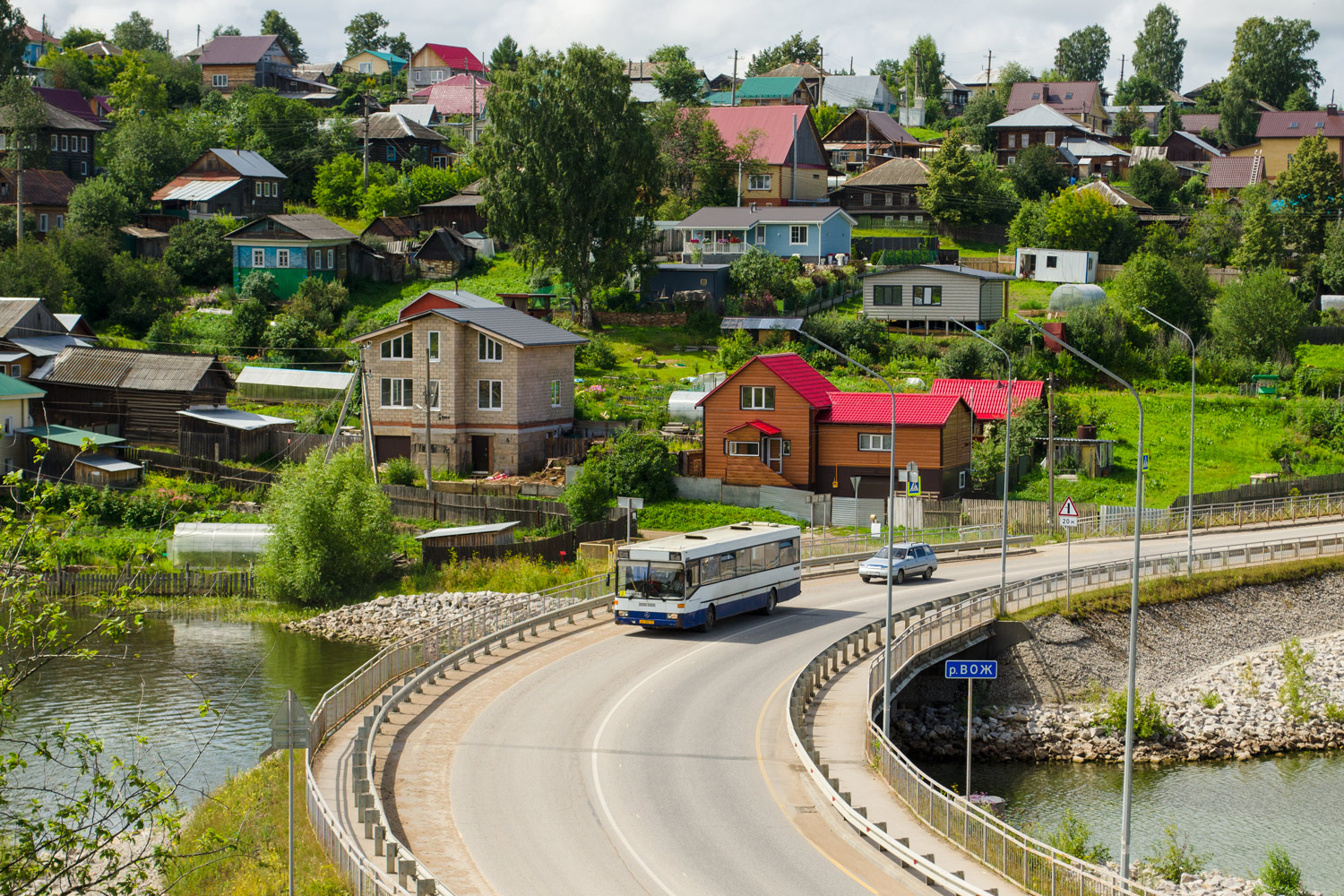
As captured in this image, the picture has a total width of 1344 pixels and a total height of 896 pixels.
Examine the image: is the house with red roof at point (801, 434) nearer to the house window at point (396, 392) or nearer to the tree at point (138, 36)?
the house window at point (396, 392)

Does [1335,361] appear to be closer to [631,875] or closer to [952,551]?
[952,551]

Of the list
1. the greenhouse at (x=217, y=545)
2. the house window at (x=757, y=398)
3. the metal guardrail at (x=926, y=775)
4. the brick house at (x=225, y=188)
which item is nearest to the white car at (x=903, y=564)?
the metal guardrail at (x=926, y=775)

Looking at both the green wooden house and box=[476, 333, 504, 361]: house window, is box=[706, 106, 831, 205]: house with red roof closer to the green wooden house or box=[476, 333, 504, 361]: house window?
the green wooden house

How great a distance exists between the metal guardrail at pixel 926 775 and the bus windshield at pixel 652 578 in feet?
15.6

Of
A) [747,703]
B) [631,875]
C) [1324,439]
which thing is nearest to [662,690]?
[747,703]

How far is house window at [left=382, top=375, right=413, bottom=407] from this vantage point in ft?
219

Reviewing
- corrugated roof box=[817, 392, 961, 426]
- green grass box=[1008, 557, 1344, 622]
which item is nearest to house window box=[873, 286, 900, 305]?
corrugated roof box=[817, 392, 961, 426]

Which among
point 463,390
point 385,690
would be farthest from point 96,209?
point 385,690

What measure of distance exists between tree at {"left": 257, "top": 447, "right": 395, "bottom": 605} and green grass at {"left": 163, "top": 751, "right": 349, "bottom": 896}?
2378 cm

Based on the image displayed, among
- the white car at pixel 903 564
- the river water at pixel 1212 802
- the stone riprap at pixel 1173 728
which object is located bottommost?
the river water at pixel 1212 802

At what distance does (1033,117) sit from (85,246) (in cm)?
8399

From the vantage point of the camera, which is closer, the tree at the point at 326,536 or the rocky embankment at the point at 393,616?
the rocky embankment at the point at 393,616

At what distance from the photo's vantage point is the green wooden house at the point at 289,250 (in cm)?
8794

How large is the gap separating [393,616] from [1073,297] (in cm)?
4746
